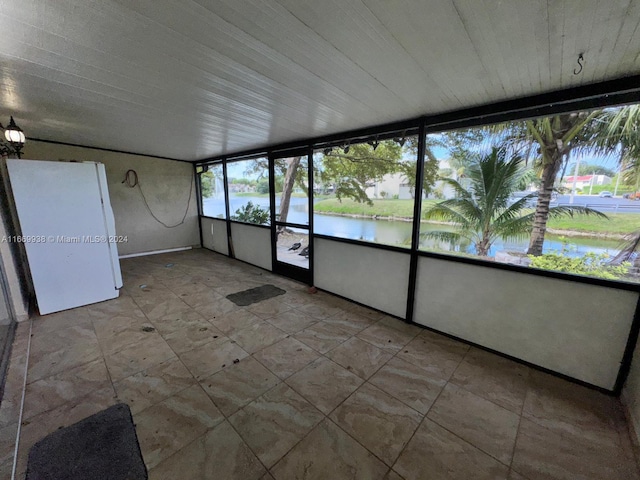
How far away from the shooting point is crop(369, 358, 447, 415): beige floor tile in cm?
193

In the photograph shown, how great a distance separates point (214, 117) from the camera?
2.84 metres

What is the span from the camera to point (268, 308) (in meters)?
3.44

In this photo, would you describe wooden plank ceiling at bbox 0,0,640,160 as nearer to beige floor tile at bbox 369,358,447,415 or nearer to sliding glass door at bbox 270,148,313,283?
sliding glass door at bbox 270,148,313,283

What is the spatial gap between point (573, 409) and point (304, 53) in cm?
314

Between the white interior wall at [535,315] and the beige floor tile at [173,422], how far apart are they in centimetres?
241

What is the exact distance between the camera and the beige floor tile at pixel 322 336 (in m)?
2.61

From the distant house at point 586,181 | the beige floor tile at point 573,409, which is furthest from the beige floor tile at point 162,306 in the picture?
the distant house at point 586,181

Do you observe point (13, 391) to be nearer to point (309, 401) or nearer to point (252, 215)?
point (309, 401)

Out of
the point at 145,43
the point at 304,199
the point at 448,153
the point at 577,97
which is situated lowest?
the point at 304,199

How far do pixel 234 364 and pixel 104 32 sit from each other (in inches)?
99.0

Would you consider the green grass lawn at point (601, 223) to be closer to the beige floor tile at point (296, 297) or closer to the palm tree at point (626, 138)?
the palm tree at point (626, 138)

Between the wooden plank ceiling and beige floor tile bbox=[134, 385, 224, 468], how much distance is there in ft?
7.92

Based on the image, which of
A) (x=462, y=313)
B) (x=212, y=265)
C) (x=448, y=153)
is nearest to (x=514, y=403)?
(x=462, y=313)

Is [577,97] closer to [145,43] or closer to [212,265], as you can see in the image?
[145,43]
